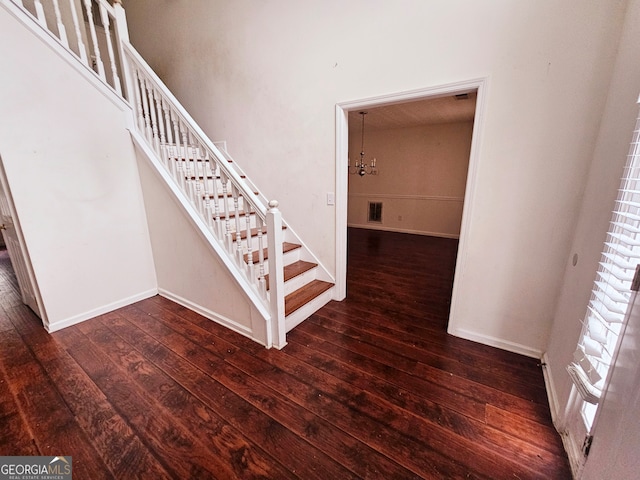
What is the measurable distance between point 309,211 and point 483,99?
1710mm

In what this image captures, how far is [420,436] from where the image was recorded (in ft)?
4.39

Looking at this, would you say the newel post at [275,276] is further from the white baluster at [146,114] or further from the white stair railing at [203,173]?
the white baluster at [146,114]

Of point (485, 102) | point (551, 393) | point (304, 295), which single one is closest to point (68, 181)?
point (304, 295)

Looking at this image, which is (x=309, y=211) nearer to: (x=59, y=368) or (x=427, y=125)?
(x=59, y=368)

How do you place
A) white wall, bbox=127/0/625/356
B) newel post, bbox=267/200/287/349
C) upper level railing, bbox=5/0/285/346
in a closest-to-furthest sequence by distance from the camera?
white wall, bbox=127/0/625/356
newel post, bbox=267/200/287/349
upper level railing, bbox=5/0/285/346

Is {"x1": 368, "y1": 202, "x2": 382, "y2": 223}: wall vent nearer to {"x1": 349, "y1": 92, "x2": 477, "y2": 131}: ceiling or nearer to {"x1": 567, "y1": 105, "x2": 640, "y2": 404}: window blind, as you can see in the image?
{"x1": 349, "y1": 92, "x2": 477, "y2": 131}: ceiling

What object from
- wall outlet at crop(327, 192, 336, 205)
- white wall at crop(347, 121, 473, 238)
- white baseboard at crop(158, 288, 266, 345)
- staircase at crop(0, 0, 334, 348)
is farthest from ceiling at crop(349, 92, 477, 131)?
white baseboard at crop(158, 288, 266, 345)

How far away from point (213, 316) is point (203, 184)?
1.21m

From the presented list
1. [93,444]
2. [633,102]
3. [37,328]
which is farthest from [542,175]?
[37,328]

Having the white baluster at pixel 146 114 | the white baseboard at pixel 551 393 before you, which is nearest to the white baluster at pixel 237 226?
the white baluster at pixel 146 114

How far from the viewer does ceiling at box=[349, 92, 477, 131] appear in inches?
149

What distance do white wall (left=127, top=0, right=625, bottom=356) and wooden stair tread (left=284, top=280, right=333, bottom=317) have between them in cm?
27

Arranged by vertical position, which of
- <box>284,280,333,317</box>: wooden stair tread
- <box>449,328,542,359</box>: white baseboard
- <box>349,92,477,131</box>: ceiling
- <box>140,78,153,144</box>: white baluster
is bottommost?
<box>449,328,542,359</box>: white baseboard

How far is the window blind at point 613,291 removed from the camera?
974 millimetres
